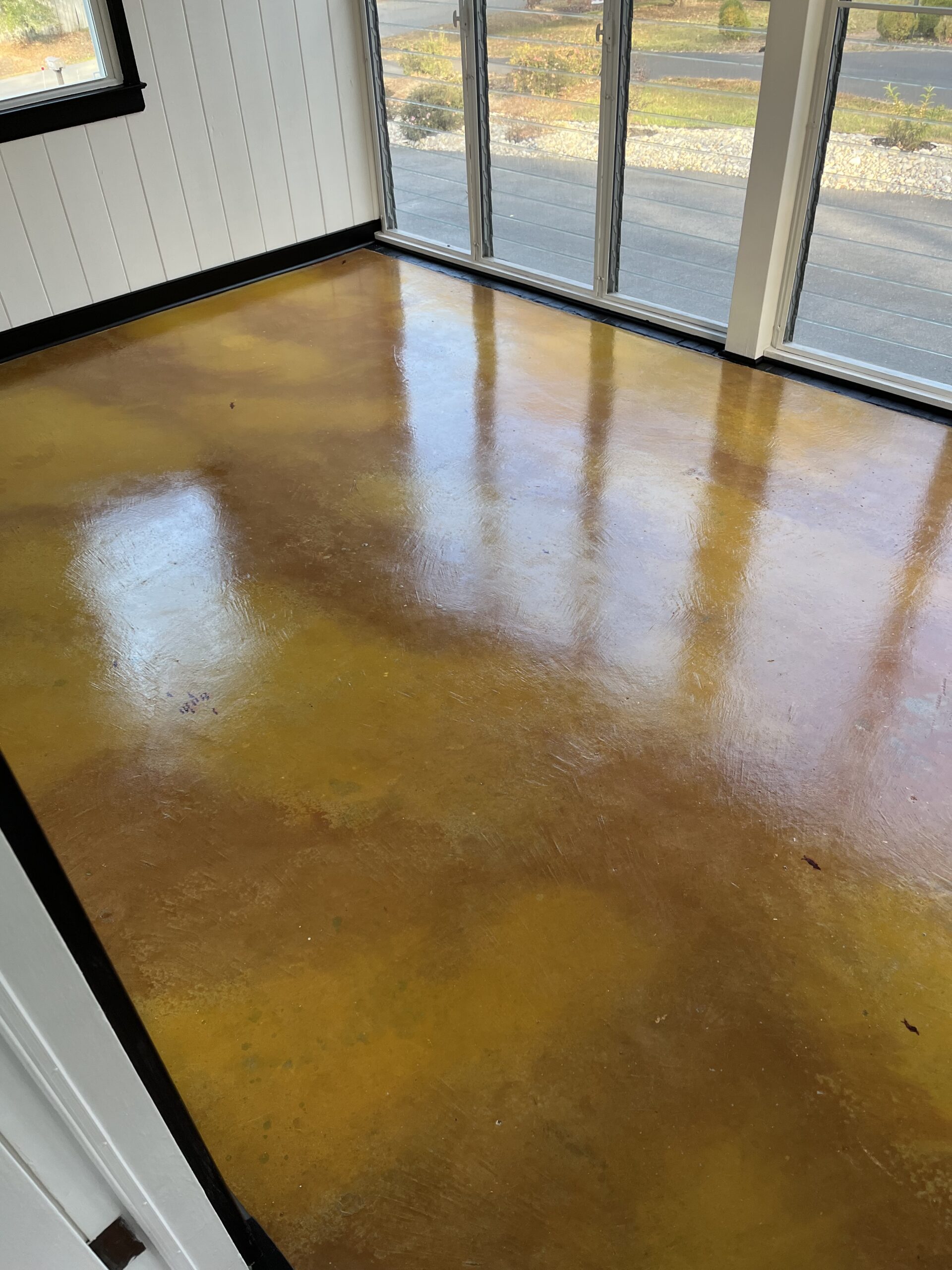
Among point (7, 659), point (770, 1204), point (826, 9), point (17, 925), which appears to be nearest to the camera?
point (17, 925)

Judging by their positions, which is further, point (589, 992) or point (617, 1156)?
point (589, 992)

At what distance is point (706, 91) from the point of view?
3.92 m

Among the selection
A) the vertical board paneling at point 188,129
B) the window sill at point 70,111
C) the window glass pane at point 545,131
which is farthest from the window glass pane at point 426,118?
the window sill at point 70,111

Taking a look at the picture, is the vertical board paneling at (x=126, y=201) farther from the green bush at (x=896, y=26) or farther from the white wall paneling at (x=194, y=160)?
the green bush at (x=896, y=26)

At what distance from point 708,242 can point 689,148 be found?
395 mm

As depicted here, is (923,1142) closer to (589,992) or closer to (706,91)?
(589,992)

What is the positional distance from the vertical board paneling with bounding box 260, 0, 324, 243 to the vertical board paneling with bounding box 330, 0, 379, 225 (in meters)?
0.23

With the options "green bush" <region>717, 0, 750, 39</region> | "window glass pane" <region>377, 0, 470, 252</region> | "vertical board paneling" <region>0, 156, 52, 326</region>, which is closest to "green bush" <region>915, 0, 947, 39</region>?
"green bush" <region>717, 0, 750, 39</region>

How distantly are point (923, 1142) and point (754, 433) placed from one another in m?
2.67

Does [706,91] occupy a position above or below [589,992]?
above

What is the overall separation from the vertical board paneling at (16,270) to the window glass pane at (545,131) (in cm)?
230

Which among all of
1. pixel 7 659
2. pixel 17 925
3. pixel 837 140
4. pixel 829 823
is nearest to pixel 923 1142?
pixel 829 823

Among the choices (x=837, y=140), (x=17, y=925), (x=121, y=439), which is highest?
(x=17, y=925)

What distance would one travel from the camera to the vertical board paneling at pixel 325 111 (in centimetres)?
497
